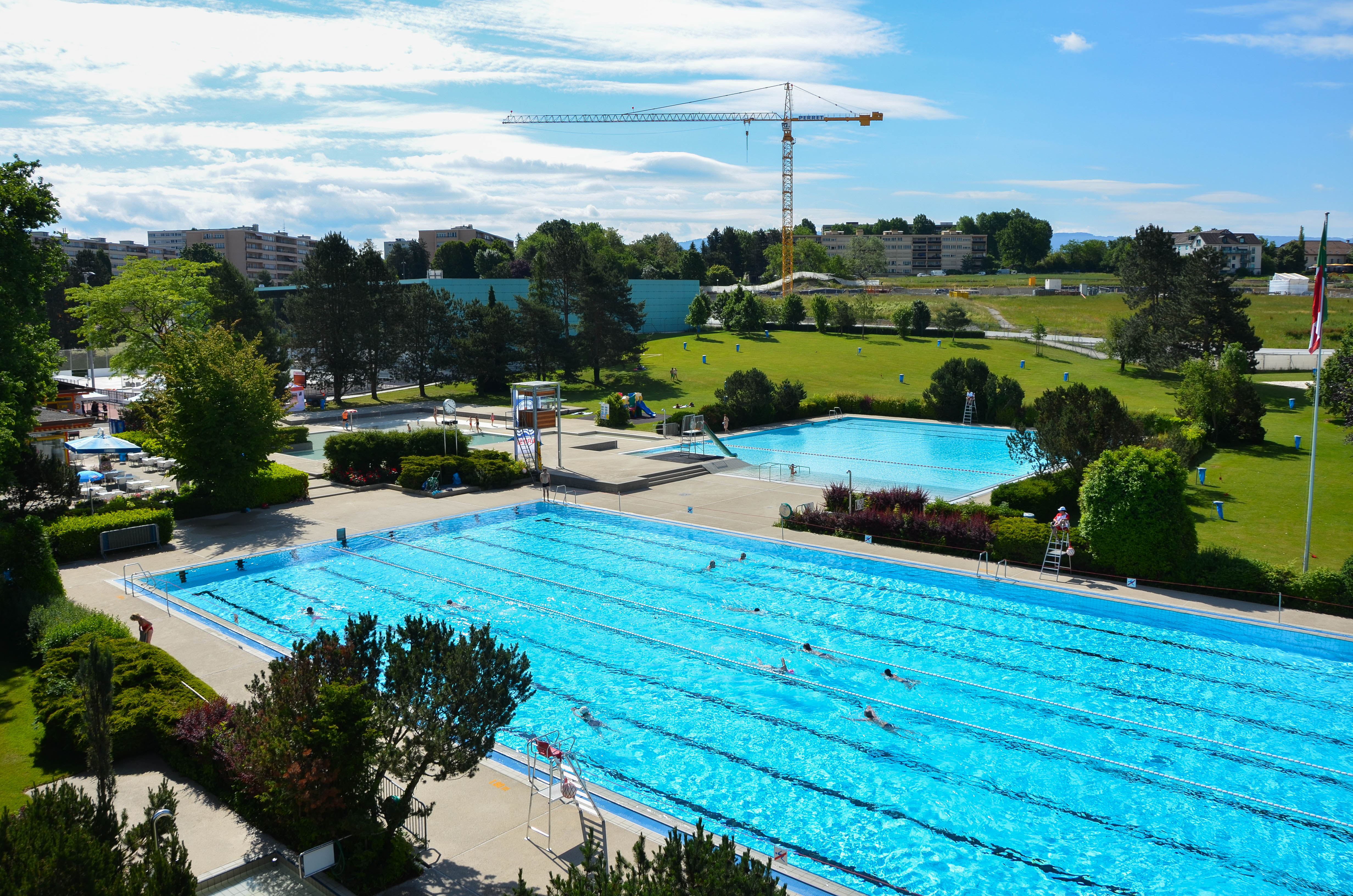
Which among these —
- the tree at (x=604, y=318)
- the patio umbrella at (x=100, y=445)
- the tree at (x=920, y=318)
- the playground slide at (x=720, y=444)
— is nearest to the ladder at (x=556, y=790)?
the playground slide at (x=720, y=444)

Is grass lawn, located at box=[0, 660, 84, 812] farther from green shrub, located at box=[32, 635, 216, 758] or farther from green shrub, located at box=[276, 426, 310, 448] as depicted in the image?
green shrub, located at box=[276, 426, 310, 448]

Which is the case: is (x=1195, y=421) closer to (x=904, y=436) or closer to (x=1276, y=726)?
(x=904, y=436)

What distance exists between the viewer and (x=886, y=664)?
679 inches

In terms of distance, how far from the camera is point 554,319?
2253 inches

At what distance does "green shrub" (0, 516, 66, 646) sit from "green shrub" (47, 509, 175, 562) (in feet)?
12.2

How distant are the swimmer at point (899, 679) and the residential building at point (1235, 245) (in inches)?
5969

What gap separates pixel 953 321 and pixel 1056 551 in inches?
2185

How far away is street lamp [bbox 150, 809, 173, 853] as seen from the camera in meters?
8.59

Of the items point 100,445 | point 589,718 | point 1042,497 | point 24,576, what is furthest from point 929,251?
point 24,576

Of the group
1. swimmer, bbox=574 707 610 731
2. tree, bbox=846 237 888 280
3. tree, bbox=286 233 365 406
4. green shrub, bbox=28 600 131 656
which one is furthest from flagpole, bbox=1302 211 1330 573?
tree, bbox=846 237 888 280

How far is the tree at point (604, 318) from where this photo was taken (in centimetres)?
5875

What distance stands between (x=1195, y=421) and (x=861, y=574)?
987 inches

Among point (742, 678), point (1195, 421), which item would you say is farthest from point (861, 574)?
point (1195, 421)

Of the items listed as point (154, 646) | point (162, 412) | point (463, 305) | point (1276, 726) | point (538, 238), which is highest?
point (538, 238)
